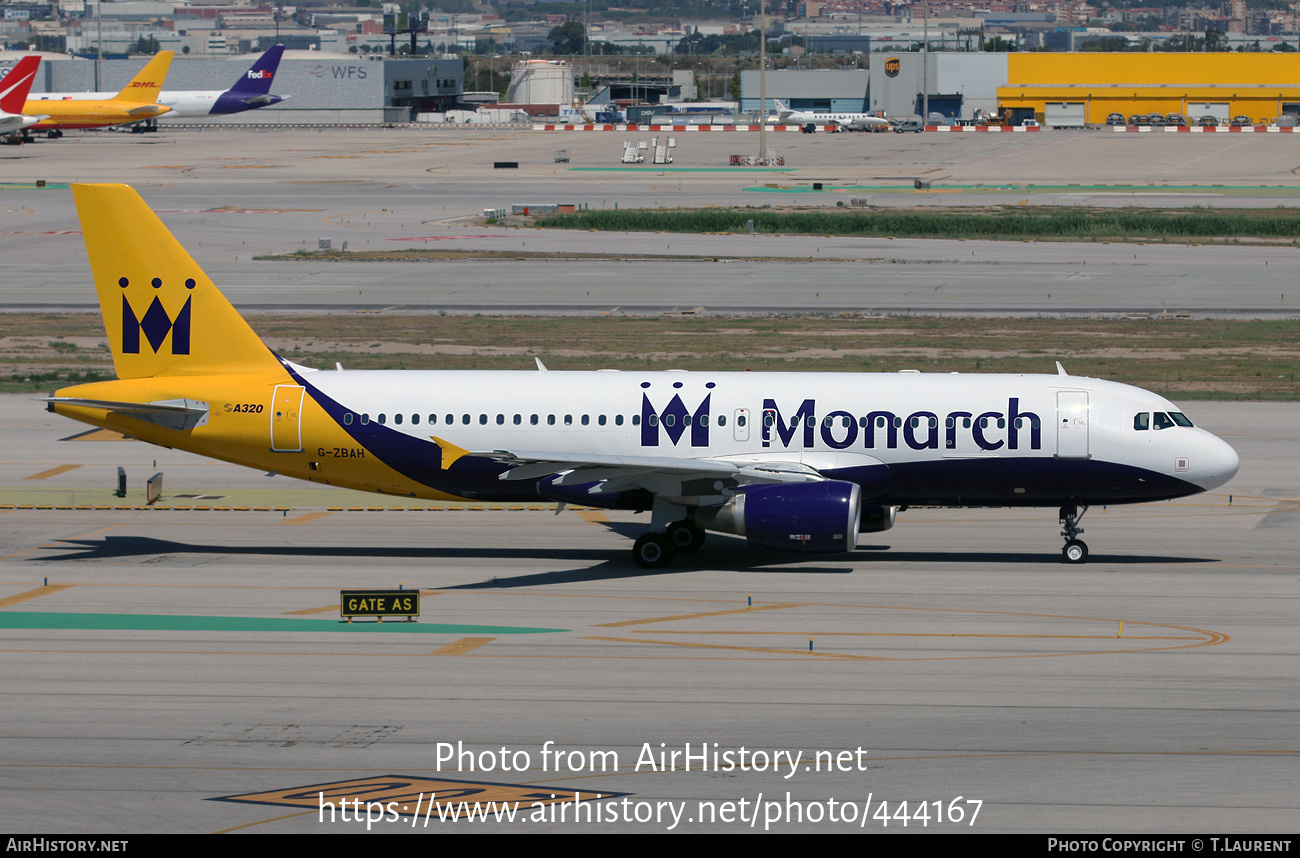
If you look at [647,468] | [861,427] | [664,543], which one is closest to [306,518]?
[664,543]

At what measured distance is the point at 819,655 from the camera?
26.0 meters

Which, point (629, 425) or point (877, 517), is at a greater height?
point (629, 425)

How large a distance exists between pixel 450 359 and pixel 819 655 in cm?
3294

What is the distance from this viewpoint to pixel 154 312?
3409 cm

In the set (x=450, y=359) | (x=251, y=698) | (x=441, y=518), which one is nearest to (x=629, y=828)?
(x=251, y=698)

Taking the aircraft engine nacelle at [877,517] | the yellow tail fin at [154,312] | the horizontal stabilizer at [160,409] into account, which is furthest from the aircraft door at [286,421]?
the aircraft engine nacelle at [877,517]

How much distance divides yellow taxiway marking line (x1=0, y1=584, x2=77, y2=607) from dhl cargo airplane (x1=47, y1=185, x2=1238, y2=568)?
442 centimetres

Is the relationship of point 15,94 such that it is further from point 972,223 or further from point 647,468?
point 647,468

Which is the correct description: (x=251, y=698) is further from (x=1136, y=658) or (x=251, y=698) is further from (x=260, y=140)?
(x=260, y=140)

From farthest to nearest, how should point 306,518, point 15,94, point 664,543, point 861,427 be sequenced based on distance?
point 15,94 < point 306,518 < point 664,543 < point 861,427

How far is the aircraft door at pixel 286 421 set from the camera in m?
33.2

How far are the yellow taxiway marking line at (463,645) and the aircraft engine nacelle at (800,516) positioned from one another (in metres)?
6.53

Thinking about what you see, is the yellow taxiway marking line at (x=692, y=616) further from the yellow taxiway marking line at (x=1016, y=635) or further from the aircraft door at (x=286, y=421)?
the aircraft door at (x=286, y=421)

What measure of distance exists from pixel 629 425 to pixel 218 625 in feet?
33.3
